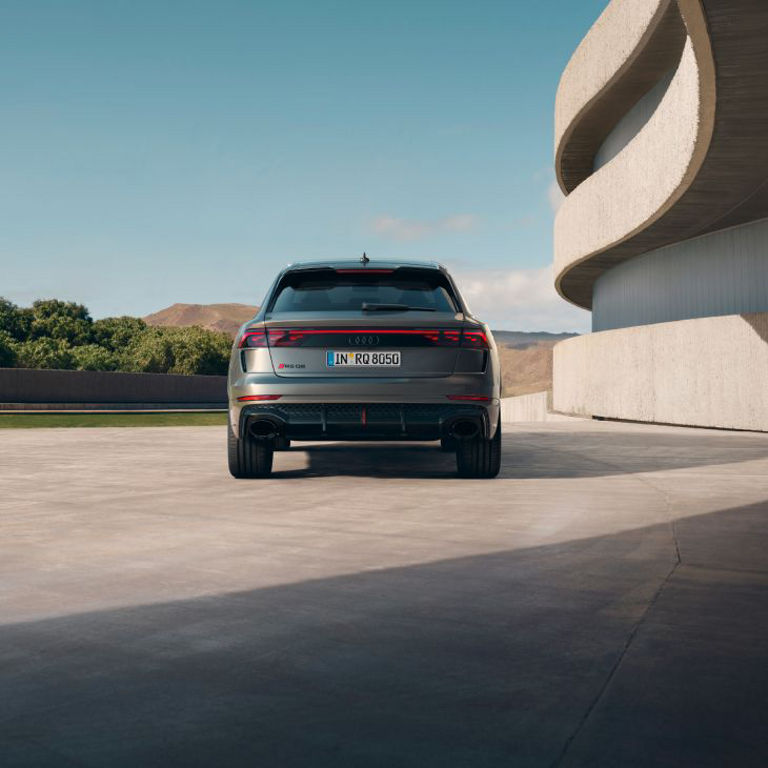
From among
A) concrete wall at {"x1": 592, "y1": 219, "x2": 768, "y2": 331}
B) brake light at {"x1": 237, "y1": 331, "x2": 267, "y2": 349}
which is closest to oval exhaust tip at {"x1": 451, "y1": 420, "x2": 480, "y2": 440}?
brake light at {"x1": 237, "y1": 331, "x2": 267, "y2": 349}

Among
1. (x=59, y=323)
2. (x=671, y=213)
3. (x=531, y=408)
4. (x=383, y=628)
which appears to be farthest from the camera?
(x=59, y=323)

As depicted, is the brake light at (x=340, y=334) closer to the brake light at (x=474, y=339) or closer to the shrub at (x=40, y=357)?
the brake light at (x=474, y=339)

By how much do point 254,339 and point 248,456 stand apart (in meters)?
1.28

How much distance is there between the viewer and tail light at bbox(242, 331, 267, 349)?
7750 mm

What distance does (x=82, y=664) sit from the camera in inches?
124

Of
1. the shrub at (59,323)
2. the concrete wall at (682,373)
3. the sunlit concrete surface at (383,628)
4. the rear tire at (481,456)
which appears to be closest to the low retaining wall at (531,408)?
the concrete wall at (682,373)

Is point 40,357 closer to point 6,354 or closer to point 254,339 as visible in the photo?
point 6,354

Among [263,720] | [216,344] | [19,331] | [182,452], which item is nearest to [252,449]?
[182,452]

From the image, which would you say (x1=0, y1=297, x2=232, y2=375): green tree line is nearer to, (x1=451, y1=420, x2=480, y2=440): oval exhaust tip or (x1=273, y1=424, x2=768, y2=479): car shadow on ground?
(x1=273, y1=424, x2=768, y2=479): car shadow on ground

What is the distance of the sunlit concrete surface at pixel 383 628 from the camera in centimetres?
249

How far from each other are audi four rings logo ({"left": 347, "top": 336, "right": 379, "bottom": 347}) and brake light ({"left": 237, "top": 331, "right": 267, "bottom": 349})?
2.28ft

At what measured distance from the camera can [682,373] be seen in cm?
2088

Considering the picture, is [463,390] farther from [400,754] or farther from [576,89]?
[576,89]

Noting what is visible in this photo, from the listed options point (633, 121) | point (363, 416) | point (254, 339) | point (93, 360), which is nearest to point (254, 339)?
point (254, 339)
